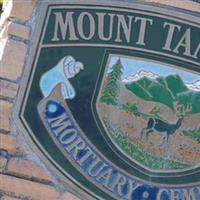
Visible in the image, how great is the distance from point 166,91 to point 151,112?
127 mm

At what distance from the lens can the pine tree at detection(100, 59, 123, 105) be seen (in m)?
3.02

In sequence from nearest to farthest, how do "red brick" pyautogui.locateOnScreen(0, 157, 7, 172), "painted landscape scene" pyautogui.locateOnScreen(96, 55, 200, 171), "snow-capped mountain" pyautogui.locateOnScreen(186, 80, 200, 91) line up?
"red brick" pyautogui.locateOnScreen(0, 157, 7, 172)
"painted landscape scene" pyautogui.locateOnScreen(96, 55, 200, 171)
"snow-capped mountain" pyautogui.locateOnScreen(186, 80, 200, 91)

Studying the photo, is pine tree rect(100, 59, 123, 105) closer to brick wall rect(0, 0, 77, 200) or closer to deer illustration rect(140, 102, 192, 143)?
deer illustration rect(140, 102, 192, 143)

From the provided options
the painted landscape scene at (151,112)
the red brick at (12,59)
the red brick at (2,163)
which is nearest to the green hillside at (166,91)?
the painted landscape scene at (151,112)

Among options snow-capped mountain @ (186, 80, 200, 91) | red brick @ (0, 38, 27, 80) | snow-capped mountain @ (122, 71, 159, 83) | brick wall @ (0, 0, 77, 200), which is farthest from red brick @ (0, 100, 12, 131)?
snow-capped mountain @ (186, 80, 200, 91)

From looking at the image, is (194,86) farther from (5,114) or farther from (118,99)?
(5,114)

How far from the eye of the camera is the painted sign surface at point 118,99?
9.64 ft

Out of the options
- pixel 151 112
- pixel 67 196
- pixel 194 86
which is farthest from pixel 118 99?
pixel 67 196

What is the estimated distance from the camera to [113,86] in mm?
3033

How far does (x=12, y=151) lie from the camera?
9.47 feet

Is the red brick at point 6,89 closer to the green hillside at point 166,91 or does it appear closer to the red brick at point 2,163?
the red brick at point 2,163

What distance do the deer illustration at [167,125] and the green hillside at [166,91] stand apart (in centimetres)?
2

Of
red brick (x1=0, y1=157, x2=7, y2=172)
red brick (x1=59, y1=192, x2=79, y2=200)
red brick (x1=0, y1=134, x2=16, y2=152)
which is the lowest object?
red brick (x1=59, y1=192, x2=79, y2=200)

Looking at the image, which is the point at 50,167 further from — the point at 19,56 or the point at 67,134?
the point at 19,56
